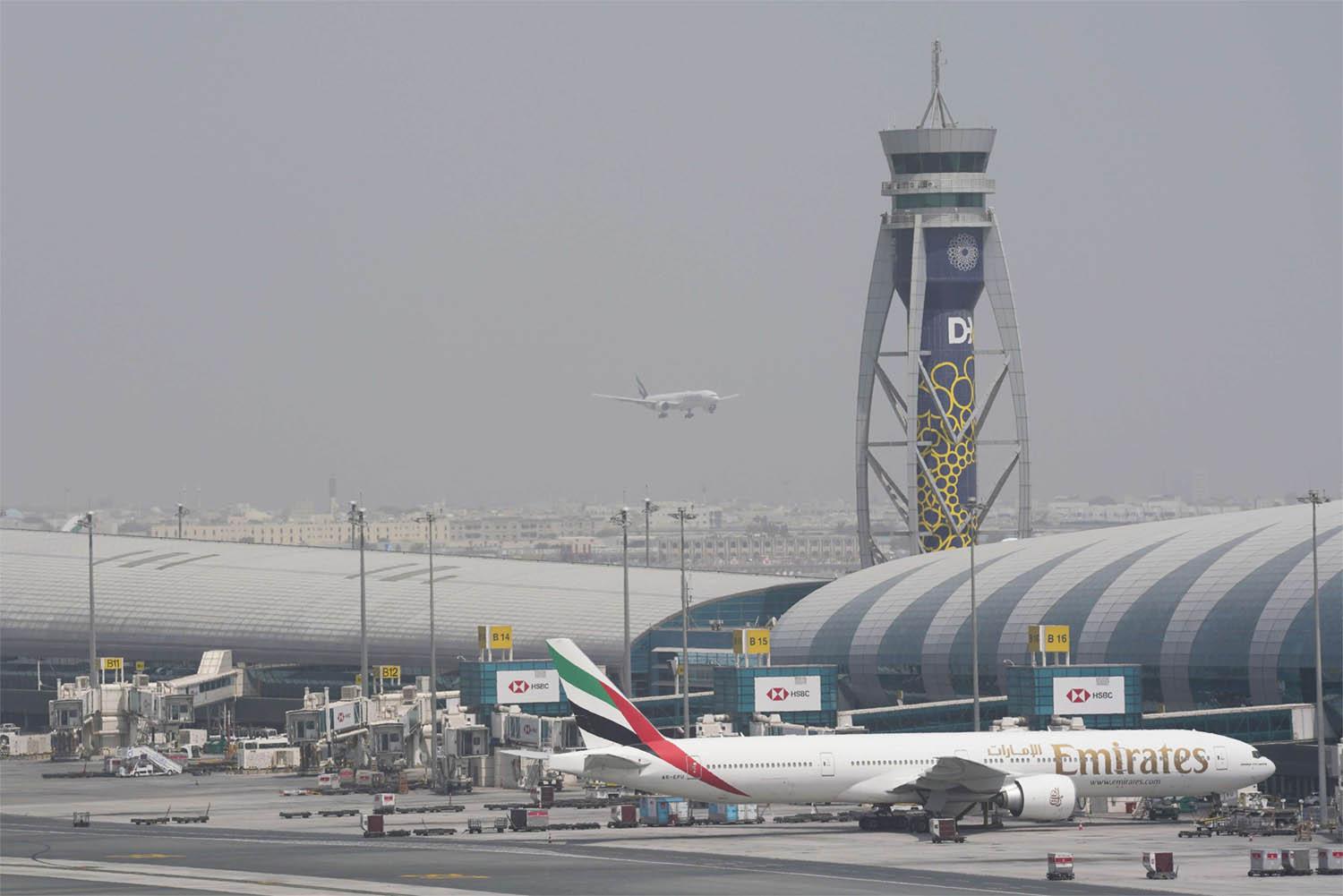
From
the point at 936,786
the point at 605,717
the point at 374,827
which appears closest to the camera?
the point at 605,717

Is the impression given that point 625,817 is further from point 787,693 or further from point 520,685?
point 520,685

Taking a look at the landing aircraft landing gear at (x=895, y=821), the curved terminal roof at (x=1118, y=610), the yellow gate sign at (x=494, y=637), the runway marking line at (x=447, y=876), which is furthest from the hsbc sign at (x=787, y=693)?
the runway marking line at (x=447, y=876)

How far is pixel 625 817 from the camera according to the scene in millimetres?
96938

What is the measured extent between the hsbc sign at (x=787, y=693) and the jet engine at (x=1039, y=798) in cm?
2941

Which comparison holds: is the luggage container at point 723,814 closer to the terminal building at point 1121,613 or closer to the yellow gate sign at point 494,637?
the terminal building at point 1121,613

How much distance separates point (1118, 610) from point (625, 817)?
44080 millimetres

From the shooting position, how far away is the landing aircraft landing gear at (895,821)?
93.7 meters

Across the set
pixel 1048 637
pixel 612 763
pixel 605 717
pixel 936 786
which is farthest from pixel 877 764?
pixel 1048 637

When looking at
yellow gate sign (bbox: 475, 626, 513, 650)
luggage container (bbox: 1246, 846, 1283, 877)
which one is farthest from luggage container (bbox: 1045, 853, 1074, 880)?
yellow gate sign (bbox: 475, 626, 513, 650)

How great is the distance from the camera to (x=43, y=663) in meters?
194

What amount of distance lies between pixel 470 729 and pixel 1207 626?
36.4 meters

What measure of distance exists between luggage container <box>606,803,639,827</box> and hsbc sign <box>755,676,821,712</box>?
76.4ft

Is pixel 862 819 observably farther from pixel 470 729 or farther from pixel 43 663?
pixel 43 663

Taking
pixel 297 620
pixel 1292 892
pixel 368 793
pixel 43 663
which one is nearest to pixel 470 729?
pixel 368 793
